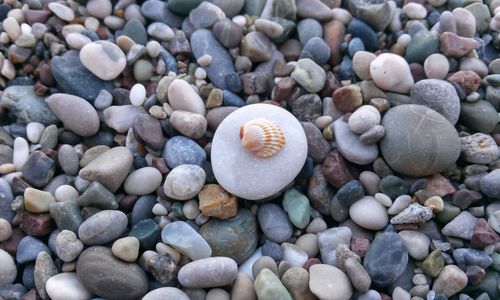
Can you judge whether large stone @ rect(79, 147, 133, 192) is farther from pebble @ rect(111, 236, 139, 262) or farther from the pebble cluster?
pebble @ rect(111, 236, 139, 262)

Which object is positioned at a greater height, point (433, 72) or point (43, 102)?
point (433, 72)

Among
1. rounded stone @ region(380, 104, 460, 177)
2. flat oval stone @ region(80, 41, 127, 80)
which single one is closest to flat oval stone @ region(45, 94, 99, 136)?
flat oval stone @ region(80, 41, 127, 80)

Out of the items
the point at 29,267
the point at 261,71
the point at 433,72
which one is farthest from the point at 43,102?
the point at 433,72

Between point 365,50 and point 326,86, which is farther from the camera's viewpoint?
point 365,50

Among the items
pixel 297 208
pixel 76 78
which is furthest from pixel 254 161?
pixel 76 78

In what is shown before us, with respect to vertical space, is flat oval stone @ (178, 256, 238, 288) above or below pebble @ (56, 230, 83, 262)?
above

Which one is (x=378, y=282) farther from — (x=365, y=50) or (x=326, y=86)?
(x=365, y=50)
